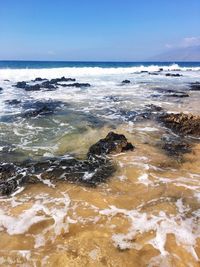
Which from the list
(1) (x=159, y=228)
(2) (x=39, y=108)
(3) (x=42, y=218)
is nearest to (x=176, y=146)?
(1) (x=159, y=228)

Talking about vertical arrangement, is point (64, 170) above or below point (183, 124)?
below

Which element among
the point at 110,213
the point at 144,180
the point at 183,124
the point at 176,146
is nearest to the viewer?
the point at 110,213

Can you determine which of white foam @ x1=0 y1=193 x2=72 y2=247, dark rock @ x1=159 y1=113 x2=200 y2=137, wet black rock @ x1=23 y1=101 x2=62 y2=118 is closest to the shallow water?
white foam @ x1=0 y1=193 x2=72 y2=247

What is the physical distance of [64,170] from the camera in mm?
7609

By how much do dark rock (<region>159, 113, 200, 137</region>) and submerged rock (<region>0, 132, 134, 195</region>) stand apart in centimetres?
315

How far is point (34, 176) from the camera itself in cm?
727

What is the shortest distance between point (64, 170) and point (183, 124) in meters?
5.46

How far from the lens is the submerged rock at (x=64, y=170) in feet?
23.0

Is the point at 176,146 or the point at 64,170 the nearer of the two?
the point at 64,170

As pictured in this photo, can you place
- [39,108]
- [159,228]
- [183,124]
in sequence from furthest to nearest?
[39,108] → [183,124] → [159,228]

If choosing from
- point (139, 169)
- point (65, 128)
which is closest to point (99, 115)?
point (65, 128)

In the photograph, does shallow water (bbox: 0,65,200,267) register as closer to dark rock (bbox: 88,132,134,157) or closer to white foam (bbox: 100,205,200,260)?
white foam (bbox: 100,205,200,260)

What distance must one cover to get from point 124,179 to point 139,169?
0.68 metres

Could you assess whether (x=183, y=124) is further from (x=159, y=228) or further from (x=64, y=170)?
(x=159, y=228)
